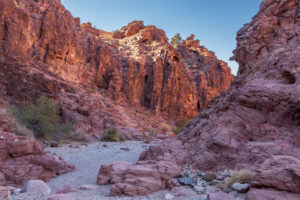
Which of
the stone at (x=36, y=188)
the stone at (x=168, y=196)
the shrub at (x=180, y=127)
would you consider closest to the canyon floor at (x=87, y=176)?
the stone at (x=168, y=196)

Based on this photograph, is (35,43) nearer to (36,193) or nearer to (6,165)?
(6,165)

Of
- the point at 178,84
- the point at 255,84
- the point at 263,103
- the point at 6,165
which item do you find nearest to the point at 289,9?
the point at 255,84

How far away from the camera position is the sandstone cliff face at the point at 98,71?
780 inches

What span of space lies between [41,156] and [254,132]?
6.81m

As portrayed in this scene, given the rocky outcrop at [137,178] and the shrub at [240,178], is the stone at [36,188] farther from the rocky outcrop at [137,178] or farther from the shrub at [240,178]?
the shrub at [240,178]

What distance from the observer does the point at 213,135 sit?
6.59 metres

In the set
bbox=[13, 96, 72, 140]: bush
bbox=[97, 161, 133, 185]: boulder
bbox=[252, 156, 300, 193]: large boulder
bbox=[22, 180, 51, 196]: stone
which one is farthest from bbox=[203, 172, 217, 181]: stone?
bbox=[13, 96, 72, 140]: bush

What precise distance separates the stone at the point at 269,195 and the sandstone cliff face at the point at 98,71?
54.4ft

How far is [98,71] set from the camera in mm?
32094

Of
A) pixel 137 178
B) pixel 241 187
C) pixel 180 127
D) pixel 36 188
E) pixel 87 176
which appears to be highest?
pixel 180 127

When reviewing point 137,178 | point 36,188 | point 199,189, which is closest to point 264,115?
point 199,189

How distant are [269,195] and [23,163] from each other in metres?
6.38

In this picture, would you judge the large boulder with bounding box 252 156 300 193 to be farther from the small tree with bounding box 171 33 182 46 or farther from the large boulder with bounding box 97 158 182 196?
the small tree with bounding box 171 33 182 46

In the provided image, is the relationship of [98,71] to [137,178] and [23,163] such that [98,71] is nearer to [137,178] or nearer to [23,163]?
[23,163]
